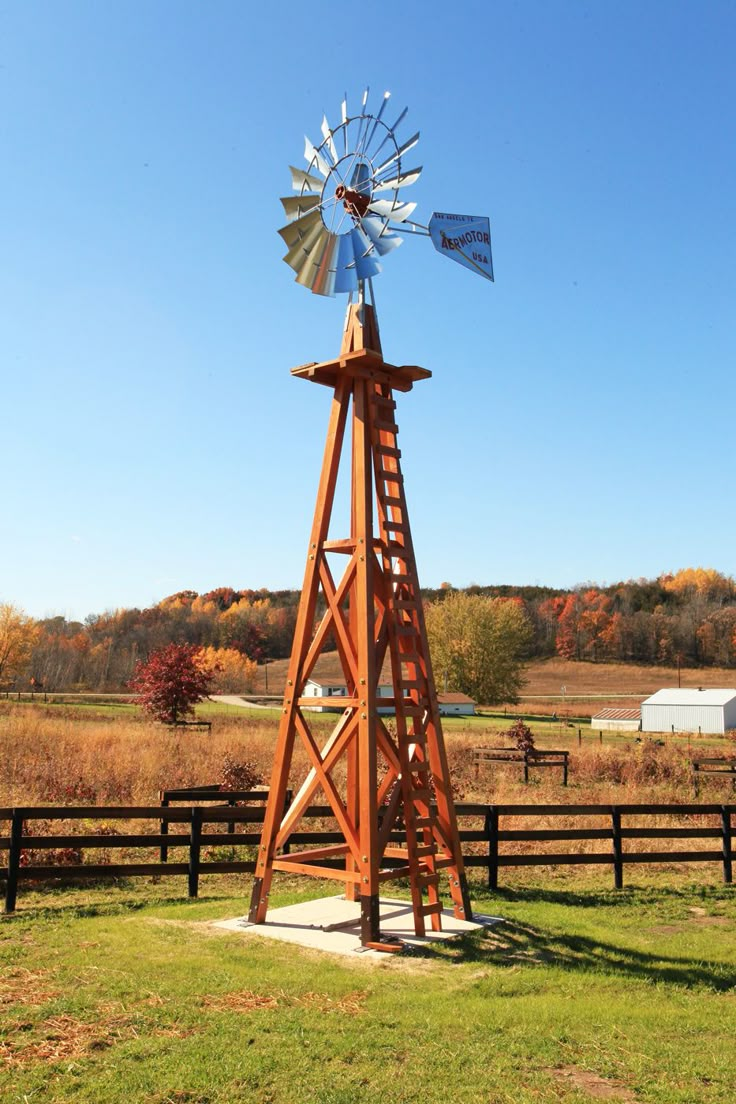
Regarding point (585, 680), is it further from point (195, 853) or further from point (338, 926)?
point (338, 926)

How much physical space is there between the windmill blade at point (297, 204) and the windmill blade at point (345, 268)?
63 cm

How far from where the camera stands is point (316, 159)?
11.0 meters

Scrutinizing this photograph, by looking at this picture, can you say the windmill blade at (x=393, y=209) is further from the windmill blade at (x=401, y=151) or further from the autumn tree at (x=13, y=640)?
the autumn tree at (x=13, y=640)

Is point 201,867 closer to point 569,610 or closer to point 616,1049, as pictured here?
point 616,1049

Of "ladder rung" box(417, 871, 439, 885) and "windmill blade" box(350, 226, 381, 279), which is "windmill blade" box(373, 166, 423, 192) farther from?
"ladder rung" box(417, 871, 439, 885)

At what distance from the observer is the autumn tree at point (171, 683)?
125ft

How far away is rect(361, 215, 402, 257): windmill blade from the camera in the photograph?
10359 mm

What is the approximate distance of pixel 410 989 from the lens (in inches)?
299

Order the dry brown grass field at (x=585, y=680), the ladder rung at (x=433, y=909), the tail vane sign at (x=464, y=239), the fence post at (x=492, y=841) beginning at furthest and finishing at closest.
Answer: the dry brown grass field at (x=585, y=680) < the fence post at (x=492, y=841) < the tail vane sign at (x=464, y=239) < the ladder rung at (x=433, y=909)

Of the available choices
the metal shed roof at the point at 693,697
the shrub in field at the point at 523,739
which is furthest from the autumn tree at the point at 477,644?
the shrub in field at the point at 523,739

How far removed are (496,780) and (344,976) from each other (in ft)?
55.1

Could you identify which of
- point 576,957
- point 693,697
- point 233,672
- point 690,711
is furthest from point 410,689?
point 233,672

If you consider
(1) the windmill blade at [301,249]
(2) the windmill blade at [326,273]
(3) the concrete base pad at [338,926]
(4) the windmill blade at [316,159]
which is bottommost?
(3) the concrete base pad at [338,926]

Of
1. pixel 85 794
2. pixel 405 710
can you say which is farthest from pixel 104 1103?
pixel 85 794
